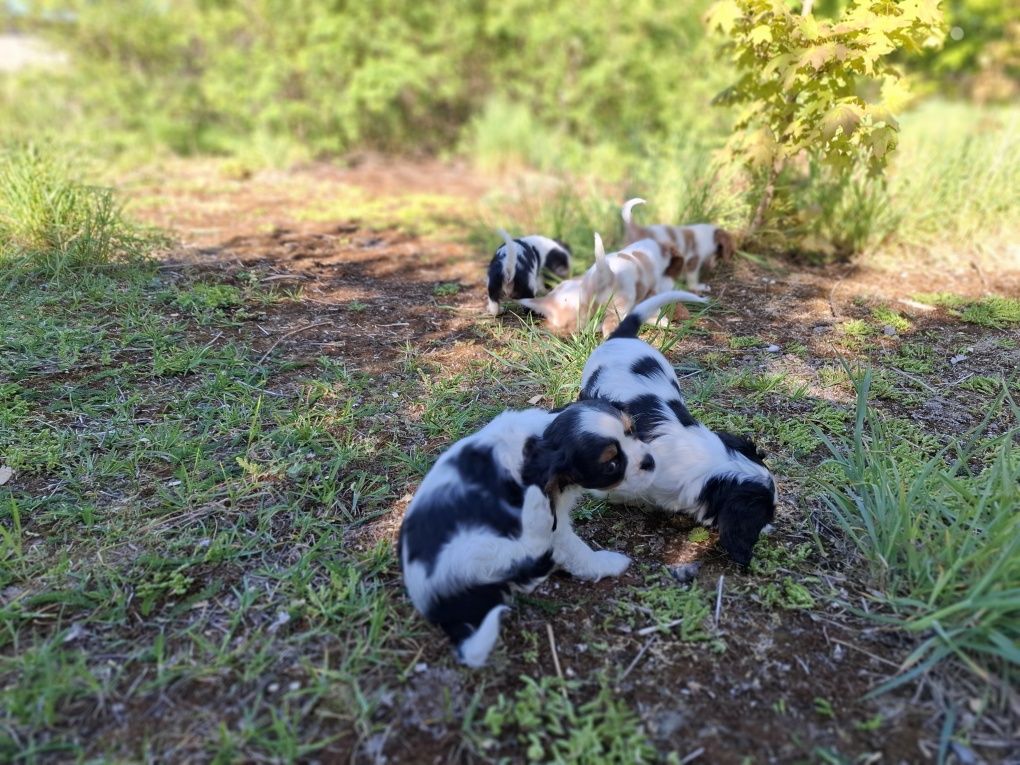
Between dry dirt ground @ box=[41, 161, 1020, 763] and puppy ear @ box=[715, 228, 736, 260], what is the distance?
19cm

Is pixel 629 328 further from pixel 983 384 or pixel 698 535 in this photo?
pixel 983 384

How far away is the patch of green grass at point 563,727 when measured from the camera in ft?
5.62

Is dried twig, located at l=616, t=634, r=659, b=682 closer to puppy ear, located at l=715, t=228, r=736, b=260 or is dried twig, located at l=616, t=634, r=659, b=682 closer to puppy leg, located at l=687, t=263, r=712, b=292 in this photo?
puppy leg, located at l=687, t=263, r=712, b=292

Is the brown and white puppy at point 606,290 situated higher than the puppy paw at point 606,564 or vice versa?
the brown and white puppy at point 606,290

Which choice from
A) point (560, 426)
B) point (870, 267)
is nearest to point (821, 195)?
point (870, 267)

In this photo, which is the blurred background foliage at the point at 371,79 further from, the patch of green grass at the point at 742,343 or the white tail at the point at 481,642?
the white tail at the point at 481,642

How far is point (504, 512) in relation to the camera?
6.73ft

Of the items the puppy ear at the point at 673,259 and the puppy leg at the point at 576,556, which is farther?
the puppy ear at the point at 673,259

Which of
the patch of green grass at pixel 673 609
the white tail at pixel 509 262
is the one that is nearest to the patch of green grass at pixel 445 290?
the white tail at pixel 509 262

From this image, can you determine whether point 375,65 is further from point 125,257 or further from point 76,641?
point 76,641

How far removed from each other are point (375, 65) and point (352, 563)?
7915 mm

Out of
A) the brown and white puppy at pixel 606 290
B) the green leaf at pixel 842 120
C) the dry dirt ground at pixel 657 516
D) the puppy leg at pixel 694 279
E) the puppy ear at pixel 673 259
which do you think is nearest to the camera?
the dry dirt ground at pixel 657 516

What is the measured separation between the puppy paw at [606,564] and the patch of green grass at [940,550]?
2.66 feet

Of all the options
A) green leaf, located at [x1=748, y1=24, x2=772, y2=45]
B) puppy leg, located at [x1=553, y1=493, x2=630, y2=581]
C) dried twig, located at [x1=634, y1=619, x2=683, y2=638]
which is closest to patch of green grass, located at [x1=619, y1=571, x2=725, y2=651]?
dried twig, located at [x1=634, y1=619, x2=683, y2=638]
